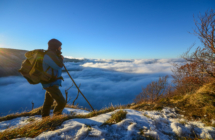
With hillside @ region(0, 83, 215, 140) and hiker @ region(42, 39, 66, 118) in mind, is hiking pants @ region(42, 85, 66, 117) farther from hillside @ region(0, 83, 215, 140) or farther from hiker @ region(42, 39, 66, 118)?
hillside @ region(0, 83, 215, 140)

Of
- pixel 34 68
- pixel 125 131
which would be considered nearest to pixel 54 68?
pixel 34 68

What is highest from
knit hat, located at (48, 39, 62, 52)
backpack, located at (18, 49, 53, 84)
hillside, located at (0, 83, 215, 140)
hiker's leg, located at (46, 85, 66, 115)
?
knit hat, located at (48, 39, 62, 52)

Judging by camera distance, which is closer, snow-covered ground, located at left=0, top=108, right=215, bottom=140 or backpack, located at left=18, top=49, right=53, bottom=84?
snow-covered ground, located at left=0, top=108, right=215, bottom=140

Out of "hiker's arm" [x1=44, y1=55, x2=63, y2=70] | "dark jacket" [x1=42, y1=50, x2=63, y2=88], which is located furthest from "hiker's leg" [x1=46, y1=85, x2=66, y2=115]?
"hiker's arm" [x1=44, y1=55, x2=63, y2=70]

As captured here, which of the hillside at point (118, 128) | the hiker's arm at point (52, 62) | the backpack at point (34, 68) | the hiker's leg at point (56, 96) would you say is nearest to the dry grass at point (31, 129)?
the hillside at point (118, 128)

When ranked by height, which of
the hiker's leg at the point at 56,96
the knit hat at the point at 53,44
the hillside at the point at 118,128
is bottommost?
the hillside at the point at 118,128

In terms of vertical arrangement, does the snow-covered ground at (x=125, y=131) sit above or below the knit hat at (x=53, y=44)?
below

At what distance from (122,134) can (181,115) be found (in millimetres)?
2513

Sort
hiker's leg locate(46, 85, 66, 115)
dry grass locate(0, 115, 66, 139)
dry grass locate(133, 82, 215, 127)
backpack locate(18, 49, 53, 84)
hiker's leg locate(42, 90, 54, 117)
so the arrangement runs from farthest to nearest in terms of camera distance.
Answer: hiker's leg locate(42, 90, 54, 117) < dry grass locate(133, 82, 215, 127) < hiker's leg locate(46, 85, 66, 115) < backpack locate(18, 49, 53, 84) < dry grass locate(0, 115, 66, 139)

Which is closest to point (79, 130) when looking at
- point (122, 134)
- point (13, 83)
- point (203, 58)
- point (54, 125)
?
point (54, 125)

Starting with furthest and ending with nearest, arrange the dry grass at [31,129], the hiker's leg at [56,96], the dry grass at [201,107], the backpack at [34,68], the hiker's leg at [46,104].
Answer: the hiker's leg at [46,104]
the dry grass at [201,107]
the hiker's leg at [56,96]
the backpack at [34,68]
the dry grass at [31,129]

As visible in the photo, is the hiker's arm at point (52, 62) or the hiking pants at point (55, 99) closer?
the hiker's arm at point (52, 62)

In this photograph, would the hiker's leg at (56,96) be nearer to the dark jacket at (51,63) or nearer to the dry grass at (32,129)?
the dark jacket at (51,63)

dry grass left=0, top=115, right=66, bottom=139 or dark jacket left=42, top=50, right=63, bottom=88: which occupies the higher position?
dark jacket left=42, top=50, right=63, bottom=88
